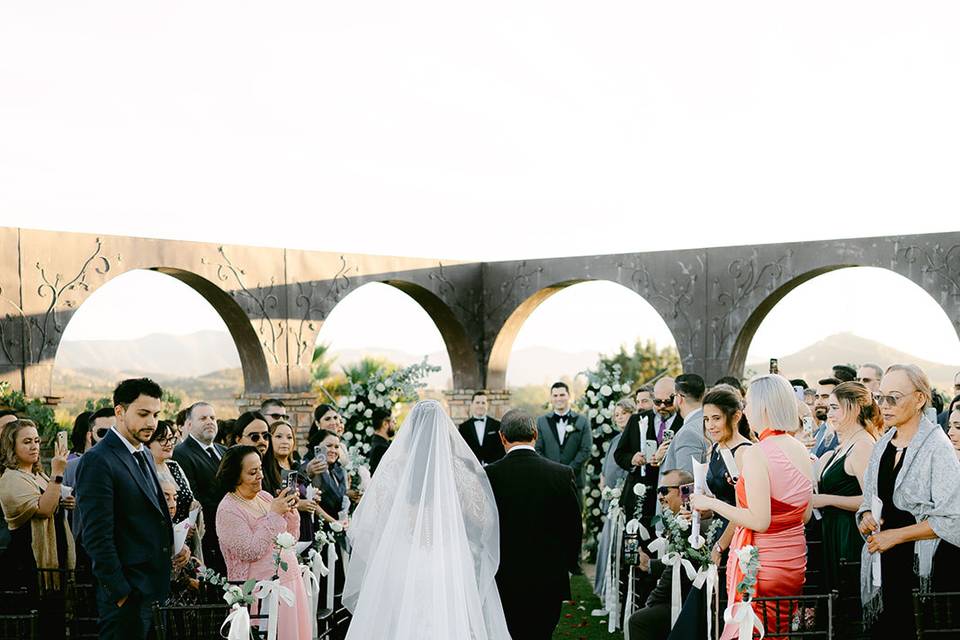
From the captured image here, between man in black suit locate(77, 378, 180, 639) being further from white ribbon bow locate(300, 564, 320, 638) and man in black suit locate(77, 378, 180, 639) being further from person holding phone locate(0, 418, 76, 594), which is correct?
person holding phone locate(0, 418, 76, 594)

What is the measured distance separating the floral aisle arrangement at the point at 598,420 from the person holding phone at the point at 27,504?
5838 mm

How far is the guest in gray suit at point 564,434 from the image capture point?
10.6 meters

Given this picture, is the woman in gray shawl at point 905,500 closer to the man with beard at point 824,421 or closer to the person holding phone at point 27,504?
the man with beard at point 824,421

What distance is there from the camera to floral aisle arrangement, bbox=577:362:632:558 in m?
11.2

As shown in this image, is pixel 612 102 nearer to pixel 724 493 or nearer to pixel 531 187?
pixel 531 187

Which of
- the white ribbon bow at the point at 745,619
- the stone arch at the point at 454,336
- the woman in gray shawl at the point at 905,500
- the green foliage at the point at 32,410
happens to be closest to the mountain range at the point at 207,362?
the stone arch at the point at 454,336

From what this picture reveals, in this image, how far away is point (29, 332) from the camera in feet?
32.0

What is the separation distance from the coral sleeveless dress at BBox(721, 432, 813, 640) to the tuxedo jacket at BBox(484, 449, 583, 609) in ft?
4.00

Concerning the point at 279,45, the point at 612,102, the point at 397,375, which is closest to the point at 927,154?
the point at 612,102

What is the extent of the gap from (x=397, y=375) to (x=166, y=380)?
96.0 feet

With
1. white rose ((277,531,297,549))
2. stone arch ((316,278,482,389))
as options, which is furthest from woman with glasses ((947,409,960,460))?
stone arch ((316,278,482,389))

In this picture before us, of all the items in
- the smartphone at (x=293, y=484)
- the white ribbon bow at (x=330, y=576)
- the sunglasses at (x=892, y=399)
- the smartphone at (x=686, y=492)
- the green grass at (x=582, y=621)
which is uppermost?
the sunglasses at (x=892, y=399)

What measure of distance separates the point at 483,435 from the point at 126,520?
689 centimetres

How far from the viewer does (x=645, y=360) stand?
3116 centimetres
